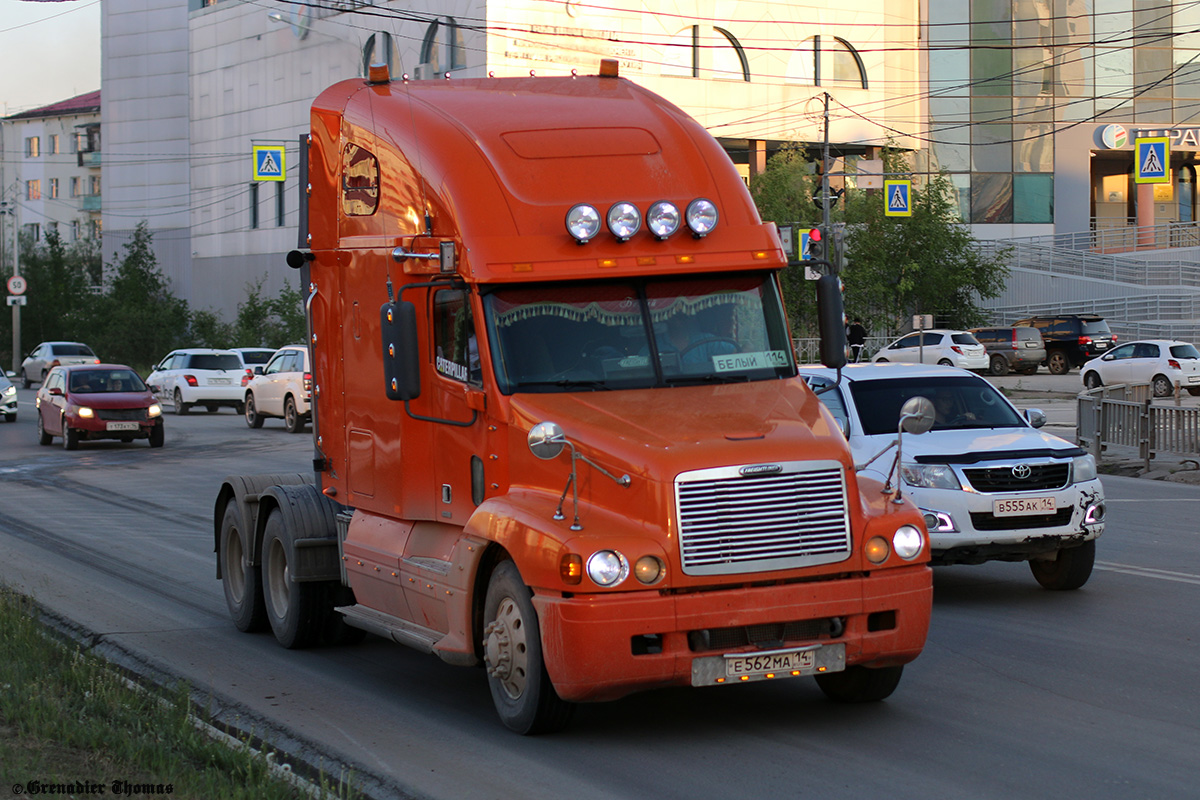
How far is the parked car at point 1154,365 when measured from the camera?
1473 inches

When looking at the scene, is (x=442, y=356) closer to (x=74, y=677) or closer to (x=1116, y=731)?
(x=74, y=677)

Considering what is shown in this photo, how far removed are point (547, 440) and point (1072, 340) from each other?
46.6 metres

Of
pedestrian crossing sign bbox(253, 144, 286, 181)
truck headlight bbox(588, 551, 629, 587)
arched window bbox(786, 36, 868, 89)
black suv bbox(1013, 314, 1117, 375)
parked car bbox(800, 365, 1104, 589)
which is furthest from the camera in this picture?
arched window bbox(786, 36, 868, 89)

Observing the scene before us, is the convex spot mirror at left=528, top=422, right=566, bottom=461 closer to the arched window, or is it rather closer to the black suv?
the black suv

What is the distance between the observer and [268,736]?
7.32 m

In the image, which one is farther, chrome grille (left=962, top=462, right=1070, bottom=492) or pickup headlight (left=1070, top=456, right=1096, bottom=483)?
pickup headlight (left=1070, top=456, right=1096, bottom=483)

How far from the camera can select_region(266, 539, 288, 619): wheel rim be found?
32.6ft

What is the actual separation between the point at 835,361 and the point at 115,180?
266ft

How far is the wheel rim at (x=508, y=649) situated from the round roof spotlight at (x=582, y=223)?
1.89 m

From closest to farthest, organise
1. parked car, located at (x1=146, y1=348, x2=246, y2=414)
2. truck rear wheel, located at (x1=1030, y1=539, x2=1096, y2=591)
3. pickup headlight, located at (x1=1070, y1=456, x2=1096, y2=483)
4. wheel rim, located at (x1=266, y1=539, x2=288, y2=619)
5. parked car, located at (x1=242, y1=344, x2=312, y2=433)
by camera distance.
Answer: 1. wheel rim, located at (x1=266, y1=539, x2=288, y2=619)
2. pickup headlight, located at (x1=1070, y1=456, x2=1096, y2=483)
3. truck rear wheel, located at (x1=1030, y1=539, x2=1096, y2=591)
4. parked car, located at (x1=242, y1=344, x2=312, y2=433)
5. parked car, located at (x1=146, y1=348, x2=246, y2=414)

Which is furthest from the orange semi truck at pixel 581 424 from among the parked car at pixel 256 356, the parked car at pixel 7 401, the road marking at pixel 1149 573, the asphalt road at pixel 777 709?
the parked car at pixel 256 356

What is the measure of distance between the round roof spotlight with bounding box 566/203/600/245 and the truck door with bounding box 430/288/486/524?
27.1 inches

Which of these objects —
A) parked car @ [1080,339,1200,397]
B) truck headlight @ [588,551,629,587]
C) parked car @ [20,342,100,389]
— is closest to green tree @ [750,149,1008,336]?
parked car @ [1080,339,1200,397]

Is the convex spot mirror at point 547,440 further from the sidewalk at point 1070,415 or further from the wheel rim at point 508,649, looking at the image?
the sidewalk at point 1070,415
